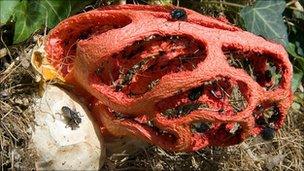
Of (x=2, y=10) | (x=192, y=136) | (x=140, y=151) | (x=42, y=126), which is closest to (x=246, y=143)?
(x=140, y=151)

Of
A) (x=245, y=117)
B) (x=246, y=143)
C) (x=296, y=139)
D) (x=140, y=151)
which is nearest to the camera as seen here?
(x=245, y=117)

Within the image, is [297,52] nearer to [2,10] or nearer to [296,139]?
[296,139]

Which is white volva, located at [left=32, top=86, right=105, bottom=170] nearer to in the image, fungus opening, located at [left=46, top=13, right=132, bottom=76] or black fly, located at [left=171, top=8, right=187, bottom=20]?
fungus opening, located at [left=46, top=13, right=132, bottom=76]

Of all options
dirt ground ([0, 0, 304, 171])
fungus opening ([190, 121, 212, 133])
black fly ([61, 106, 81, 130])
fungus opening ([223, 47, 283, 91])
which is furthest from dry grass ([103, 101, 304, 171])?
fungus opening ([223, 47, 283, 91])

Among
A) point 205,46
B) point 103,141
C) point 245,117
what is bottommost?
point 103,141

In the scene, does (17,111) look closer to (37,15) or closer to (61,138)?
(61,138)

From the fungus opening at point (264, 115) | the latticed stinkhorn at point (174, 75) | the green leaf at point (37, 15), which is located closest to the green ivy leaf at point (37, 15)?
the green leaf at point (37, 15)

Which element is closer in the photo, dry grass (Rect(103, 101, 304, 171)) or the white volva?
the white volva
